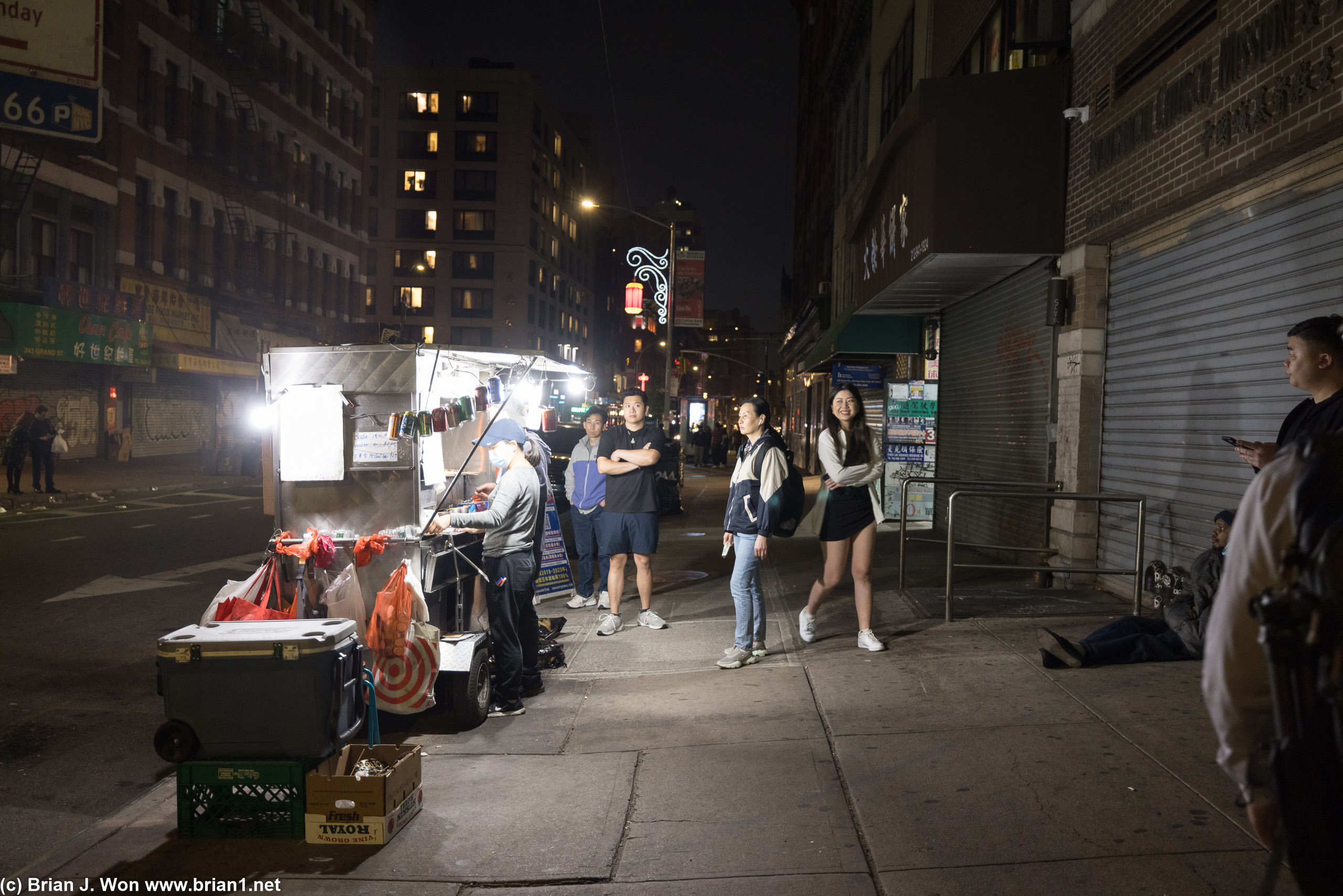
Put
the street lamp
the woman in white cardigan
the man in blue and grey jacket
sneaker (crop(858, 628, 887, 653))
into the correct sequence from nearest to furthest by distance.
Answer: sneaker (crop(858, 628, 887, 653)) < the woman in white cardigan < the man in blue and grey jacket < the street lamp

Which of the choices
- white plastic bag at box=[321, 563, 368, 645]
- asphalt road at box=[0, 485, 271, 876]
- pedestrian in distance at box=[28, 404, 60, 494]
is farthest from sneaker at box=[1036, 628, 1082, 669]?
pedestrian in distance at box=[28, 404, 60, 494]

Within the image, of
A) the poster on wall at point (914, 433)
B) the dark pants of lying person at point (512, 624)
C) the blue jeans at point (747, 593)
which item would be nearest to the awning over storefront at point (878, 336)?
the poster on wall at point (914, 433)

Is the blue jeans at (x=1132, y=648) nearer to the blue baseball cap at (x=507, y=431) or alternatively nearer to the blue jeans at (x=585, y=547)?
the blue baseball cap at (x=507, y=431)

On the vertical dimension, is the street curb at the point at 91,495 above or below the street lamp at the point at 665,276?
below

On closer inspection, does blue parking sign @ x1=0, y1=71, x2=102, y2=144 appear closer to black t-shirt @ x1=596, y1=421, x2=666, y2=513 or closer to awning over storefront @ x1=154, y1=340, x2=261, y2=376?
black t-shirt @ x1=596, y1=421, x2=666, y2=513

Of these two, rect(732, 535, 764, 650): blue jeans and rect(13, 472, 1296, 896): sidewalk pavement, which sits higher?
rect(732, 535, 764, 650): blue jeans

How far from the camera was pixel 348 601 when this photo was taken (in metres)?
5.70

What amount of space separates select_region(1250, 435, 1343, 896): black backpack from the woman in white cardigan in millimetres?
5083

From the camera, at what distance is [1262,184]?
6434 millimetres

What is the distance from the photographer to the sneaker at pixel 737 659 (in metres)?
6.82

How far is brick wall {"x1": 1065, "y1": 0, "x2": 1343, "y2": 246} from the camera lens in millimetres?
5781

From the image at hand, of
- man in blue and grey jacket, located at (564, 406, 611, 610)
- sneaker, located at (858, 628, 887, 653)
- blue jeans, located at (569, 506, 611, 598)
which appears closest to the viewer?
sneaker, located at (858, 628, 887, 653)

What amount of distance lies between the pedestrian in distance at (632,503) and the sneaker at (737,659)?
140 centimetres

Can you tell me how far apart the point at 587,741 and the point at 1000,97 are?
7.96 meters
